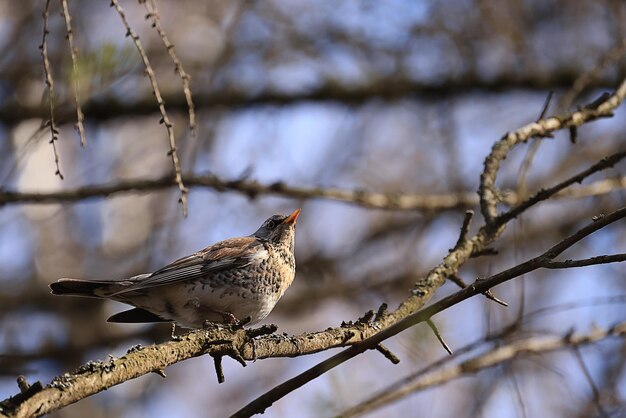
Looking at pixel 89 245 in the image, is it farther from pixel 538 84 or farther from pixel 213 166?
pixel 538 84

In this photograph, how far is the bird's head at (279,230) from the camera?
5.27 metres

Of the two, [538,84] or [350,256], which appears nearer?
[538,84]

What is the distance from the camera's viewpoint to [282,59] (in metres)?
9.05

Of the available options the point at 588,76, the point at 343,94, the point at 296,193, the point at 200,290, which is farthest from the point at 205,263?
the point at 343,94

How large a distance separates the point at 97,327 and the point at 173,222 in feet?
10.7

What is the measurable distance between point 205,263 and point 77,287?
2.40 feet

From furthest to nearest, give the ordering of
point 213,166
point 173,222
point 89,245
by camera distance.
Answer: point 89,245
point 213,166
point 173,222

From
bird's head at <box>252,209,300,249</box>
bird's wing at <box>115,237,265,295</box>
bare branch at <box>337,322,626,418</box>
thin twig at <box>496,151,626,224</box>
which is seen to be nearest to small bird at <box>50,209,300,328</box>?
bird's wing at <box>115,237,265,295</box>

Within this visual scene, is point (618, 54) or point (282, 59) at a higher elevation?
point (282, 59)

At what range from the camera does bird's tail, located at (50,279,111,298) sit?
166 inches

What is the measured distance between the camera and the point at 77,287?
4359 millimetres

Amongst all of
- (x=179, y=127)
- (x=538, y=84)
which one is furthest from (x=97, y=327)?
(x=538, y=84)

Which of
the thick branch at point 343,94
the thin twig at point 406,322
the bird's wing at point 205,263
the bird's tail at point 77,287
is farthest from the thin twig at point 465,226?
the thick branch at point 343,94

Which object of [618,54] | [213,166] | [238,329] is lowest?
[238,329]
